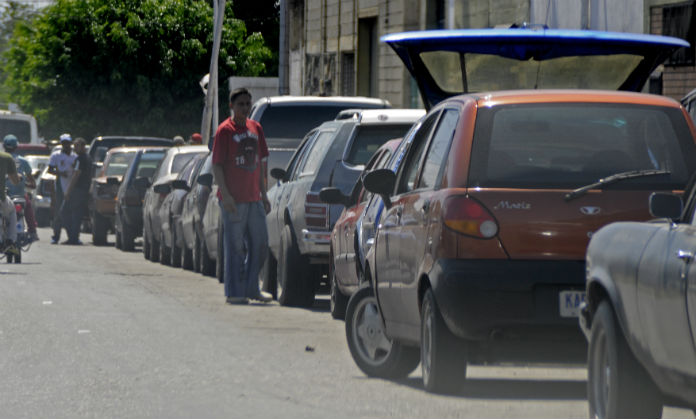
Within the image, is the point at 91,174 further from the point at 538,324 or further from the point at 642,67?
the point at 538,324

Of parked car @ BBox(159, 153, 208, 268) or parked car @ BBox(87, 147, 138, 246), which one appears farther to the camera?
parked car @ BBox(87, 147, 138, 246)

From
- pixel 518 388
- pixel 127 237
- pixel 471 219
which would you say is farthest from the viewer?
pixel 127 237

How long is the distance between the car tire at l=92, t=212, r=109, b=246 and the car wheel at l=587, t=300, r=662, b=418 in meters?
22.6

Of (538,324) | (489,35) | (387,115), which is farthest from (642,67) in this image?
(538,324)

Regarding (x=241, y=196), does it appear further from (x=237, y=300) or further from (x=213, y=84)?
(x=213, y=84)

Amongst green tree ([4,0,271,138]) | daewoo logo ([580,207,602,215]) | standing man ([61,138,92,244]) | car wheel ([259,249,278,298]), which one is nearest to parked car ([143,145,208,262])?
standing man ([61,138,92,244])

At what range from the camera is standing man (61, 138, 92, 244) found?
2842cm

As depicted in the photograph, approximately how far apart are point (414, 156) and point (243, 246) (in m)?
5.37

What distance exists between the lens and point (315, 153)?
553 inches

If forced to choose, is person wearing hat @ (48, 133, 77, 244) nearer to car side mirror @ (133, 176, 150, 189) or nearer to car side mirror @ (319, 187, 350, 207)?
car side mirror @ (133, 176, 150, 189)

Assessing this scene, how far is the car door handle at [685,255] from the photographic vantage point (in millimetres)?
5787

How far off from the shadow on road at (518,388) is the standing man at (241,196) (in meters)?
5.33

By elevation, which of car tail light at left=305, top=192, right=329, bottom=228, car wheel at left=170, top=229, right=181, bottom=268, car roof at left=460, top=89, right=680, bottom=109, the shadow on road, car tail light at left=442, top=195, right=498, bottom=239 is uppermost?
car roof at left=460, top=89, right=680, bottom=109

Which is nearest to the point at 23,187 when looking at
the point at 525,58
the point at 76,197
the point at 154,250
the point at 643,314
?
the point at 154,250
